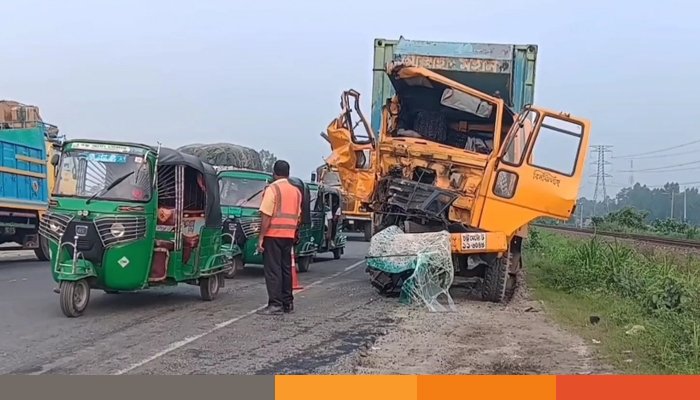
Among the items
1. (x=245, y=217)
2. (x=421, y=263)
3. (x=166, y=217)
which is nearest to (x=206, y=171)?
(x=166, y=217)

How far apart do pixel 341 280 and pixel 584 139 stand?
5.54 metres

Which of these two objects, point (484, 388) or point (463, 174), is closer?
point (484, 388)

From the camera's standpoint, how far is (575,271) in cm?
1382

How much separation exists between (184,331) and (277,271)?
1.62 metres

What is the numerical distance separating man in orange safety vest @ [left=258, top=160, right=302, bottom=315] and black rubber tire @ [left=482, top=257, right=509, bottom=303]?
308 centimetres

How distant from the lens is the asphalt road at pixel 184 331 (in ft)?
21.2

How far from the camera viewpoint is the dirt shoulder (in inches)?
259

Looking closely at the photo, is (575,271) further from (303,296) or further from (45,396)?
(45,396)

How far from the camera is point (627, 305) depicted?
33.7 ft

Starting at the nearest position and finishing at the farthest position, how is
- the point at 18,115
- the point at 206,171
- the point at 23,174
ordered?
the point at 206,171 < the point at 23,174 < the point at 18,115

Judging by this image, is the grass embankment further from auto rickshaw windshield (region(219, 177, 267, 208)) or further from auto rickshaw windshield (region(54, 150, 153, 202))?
auto rickshaw windshield (region(54, 150, 153, 202))

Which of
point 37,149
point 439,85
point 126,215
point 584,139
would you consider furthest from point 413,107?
point 37,149

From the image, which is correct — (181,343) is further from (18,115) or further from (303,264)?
(18,115)

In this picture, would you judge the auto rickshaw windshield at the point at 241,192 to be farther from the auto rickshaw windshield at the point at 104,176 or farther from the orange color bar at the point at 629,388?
the orange color bar at the point at 629,388
